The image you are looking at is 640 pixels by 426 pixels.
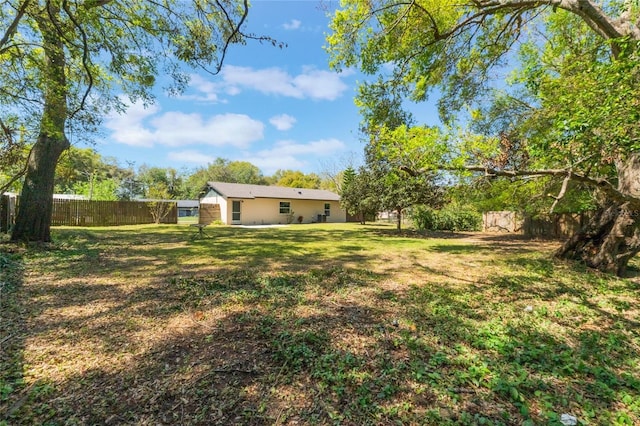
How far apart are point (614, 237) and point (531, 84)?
4.29 m

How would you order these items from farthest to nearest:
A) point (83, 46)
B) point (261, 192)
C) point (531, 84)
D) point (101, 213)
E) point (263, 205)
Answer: point (261, 192), point (263, 205), point (101, 213), point (83, 46), point (531, 84)

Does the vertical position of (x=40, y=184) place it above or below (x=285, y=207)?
above

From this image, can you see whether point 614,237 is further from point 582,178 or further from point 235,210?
point 235,210

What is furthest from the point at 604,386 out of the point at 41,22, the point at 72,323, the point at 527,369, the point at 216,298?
the point at 41,22

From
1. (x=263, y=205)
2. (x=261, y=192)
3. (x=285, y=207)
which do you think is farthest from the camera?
(x=285, y=207)

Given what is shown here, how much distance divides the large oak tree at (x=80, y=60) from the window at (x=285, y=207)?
16.6m

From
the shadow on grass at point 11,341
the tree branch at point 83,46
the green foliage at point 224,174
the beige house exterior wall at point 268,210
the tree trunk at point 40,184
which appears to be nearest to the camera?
the shadow on grass at point 11,341

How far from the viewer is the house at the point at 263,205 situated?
21281 mm

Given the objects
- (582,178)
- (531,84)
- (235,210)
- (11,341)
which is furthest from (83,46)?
(235,210)

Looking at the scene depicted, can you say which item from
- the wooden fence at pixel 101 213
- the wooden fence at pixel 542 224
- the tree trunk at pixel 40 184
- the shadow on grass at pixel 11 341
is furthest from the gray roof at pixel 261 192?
the shadow on grass at pixel 11 341

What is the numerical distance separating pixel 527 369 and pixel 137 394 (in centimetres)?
335

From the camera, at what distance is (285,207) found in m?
24.6

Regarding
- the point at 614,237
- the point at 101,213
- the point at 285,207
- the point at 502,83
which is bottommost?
the point at 614,237

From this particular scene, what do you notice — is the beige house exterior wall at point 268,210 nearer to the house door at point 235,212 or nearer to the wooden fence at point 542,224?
the house door at point 235,212
